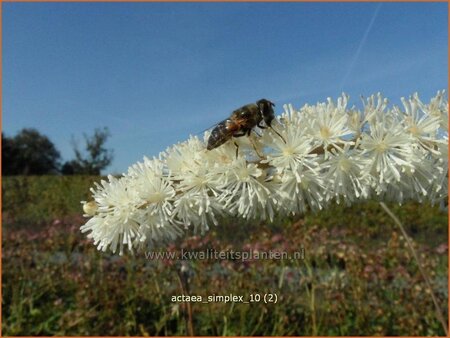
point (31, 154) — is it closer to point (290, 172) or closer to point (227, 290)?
point (227, 290)

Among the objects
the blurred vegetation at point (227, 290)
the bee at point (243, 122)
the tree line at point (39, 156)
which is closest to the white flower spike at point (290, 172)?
the bee at point (243, 122)

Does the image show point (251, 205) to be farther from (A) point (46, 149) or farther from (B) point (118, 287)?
(A) point (46, 149)

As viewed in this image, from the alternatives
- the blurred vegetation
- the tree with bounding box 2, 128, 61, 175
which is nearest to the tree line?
the tree with bounding box 2, 128, 61, 175

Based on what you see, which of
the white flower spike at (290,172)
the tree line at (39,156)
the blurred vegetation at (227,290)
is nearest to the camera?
the white flower spike at (290,172)

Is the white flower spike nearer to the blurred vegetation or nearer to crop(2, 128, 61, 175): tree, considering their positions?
the blurred vegetation

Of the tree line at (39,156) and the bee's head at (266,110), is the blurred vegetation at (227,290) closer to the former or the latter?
the bee's head at (266,110)

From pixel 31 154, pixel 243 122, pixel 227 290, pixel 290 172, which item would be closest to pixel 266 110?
pixel 243 122
